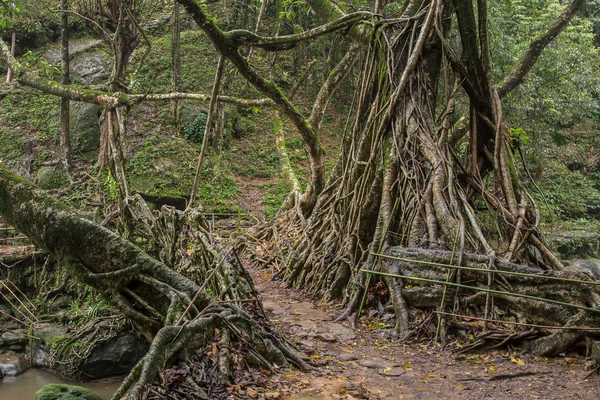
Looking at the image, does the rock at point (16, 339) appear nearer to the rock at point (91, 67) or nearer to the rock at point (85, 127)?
the rock at point (85, 127)

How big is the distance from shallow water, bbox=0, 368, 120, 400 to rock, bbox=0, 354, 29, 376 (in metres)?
0.08

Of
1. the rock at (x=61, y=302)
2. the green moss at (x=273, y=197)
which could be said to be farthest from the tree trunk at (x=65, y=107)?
Result: the green moss at (x=273, y=197)

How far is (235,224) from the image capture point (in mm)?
12281

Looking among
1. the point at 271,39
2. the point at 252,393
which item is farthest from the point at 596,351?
the point at 271,39

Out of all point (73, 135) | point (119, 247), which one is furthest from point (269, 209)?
point (119, 247)

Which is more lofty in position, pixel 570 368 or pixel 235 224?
pixel 570 368

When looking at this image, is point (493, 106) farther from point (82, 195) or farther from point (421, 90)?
point (82, 195)

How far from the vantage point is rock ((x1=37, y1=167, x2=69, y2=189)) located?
511 inches

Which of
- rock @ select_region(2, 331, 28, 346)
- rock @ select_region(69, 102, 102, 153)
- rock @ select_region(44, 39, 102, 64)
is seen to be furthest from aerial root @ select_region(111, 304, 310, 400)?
rock @ select_region(44, 39, 102, 64)

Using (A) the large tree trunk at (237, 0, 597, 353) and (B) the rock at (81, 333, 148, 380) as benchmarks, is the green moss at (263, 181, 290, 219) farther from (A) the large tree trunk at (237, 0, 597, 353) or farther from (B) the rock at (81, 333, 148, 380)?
(B) the rock at (81, 333, 148, 380)

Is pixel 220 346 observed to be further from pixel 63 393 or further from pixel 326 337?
pixel 63 393

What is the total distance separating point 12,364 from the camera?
6.49 meters

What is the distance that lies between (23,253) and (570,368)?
8.08 metres

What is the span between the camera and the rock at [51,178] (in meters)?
13.0
